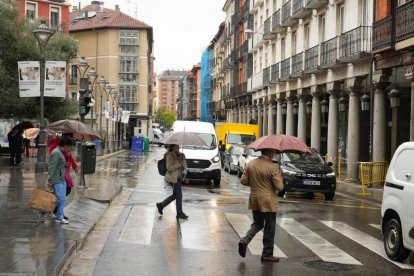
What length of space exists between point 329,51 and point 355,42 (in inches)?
117

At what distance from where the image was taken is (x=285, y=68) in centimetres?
3497

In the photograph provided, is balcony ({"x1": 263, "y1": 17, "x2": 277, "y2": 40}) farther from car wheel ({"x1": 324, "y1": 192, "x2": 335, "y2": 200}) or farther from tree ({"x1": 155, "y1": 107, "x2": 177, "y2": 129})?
tree ({"x1": 155, "y1": 107, "x2": 177, "y2": 129})

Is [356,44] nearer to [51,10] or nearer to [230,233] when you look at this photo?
[230,233]

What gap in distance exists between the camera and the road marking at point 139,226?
31.9ft

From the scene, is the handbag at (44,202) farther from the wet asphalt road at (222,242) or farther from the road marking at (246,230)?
the road marking at (246,230)

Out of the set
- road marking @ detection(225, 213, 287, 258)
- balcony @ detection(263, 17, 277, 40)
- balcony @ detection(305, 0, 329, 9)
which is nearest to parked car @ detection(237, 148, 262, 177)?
balcony @ detection(305, 0, 329, 9)

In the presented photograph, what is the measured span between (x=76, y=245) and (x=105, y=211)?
4.46m

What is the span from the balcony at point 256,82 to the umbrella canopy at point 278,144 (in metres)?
31.1

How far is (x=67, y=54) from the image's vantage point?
112 feet

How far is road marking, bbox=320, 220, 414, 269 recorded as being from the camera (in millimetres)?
9058

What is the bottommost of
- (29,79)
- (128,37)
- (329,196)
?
(329,196)

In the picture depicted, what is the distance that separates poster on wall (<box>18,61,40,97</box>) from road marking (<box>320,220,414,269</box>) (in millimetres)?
12324

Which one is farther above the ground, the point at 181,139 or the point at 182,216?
the point at 181,139

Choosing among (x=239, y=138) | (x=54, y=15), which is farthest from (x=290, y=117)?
(x=54, y=15)
